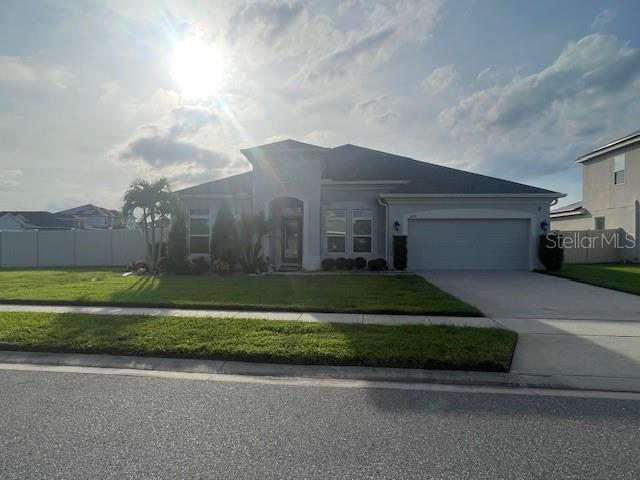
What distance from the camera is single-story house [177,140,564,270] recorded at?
1565 centimetres

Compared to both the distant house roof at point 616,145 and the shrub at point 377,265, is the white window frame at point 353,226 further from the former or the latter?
the distant house roof at point 616,145

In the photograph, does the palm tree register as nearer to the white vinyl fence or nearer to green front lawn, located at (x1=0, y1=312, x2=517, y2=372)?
the white vinyl fence

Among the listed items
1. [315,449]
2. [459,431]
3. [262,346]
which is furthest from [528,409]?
[262,346]

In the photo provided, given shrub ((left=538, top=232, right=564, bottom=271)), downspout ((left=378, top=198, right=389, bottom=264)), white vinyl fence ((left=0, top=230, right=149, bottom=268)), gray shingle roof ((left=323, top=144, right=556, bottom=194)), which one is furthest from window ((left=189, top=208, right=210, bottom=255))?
shrub ((left=538, top=232, right=564, bottom=271))

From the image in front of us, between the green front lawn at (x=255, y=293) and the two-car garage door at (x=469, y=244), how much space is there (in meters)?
3.30

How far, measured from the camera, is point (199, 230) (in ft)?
57.3

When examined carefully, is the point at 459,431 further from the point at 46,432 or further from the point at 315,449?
the point at 46,432

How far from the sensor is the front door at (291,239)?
1708 centimetres

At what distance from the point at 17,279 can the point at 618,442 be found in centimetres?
1671

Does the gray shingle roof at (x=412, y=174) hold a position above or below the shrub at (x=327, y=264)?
above

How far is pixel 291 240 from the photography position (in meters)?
17.2

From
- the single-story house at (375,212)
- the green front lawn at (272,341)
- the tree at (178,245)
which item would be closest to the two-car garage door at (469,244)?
the single-story house at (375,212)

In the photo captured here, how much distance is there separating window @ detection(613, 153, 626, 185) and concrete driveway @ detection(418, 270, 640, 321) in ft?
42.2

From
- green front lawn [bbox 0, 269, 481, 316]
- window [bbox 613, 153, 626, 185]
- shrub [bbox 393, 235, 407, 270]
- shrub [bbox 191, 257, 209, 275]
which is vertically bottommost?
green front lawn [bbox 0, 269, 481, 316]
